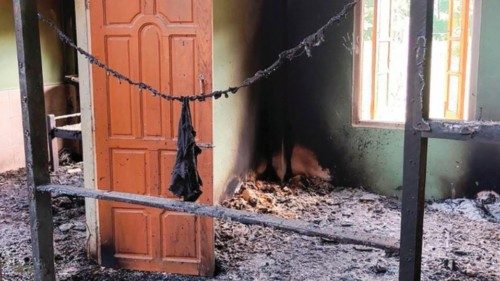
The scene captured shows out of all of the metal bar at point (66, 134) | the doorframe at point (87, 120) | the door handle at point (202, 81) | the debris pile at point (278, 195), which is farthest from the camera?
the metal bar at point (66, 134)

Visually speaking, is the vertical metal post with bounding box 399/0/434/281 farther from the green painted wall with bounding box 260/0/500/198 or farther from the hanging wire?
the green painted wall with bounding box 260/0/500/198

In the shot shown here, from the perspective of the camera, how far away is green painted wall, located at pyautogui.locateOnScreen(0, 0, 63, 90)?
6.88m

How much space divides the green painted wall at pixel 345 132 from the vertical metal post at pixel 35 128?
12.8 feet

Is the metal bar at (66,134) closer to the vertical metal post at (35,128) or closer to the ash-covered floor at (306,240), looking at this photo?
the ash-covered floor at (306,240)

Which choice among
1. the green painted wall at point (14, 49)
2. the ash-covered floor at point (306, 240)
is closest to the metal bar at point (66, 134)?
the ash-covered floor at point (306, 240)

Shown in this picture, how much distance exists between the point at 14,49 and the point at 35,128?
4851 millimetres

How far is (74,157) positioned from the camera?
25.9 ft

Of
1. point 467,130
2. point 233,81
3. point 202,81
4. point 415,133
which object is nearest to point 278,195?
point 233,81

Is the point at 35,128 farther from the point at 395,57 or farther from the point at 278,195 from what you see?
the point at 395,57

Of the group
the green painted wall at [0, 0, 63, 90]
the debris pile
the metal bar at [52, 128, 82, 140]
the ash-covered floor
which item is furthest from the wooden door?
the green painted wall at [0, 0, 63, 90]

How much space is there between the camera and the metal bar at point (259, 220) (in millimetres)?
2072

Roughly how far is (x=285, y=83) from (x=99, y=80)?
3.00 metres

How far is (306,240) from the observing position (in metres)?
4.82

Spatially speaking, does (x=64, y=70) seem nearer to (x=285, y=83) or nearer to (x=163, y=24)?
(x=285, y=83)
